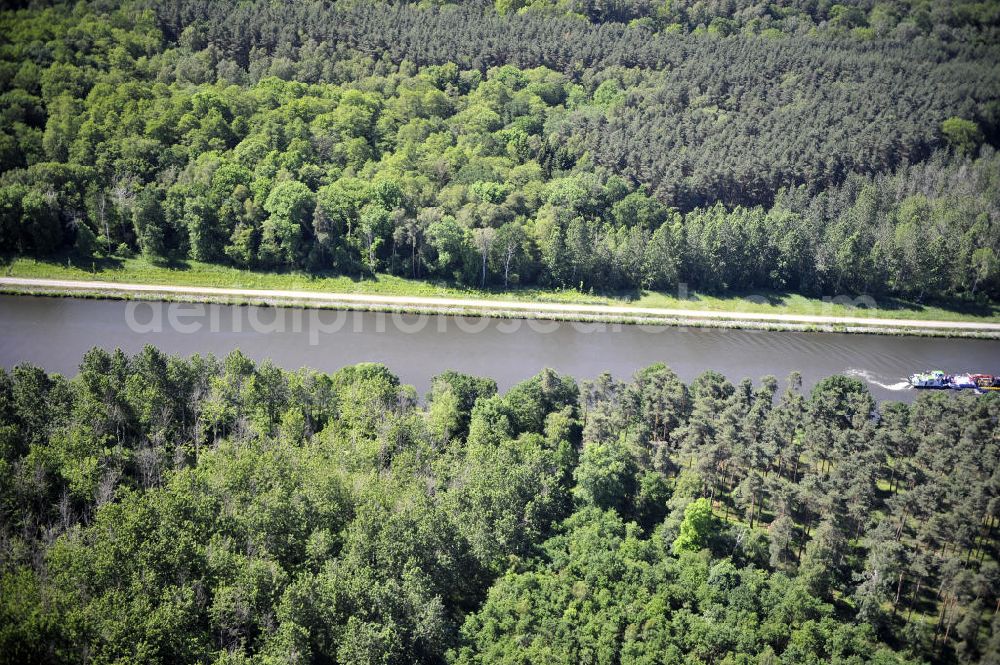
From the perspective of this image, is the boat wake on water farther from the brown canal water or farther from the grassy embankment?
the grassy embankment

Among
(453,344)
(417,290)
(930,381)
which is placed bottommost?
(930,381)

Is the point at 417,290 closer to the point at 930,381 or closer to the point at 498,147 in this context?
the point at 498,147

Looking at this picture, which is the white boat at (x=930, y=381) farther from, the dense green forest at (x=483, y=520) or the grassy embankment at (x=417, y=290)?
the grassy embankment at (x=417, y=290)

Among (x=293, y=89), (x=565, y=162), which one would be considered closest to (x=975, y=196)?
(x=565, y=162)

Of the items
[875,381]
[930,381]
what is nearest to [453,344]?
[875,381]

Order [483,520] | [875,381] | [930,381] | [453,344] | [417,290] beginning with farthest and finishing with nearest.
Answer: [417,290] → [453,344] → [875,381] → [930,381] → [483,520]

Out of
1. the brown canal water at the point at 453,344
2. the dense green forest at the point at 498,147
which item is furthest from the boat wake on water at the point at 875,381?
the dense green forest at the point at 498,147

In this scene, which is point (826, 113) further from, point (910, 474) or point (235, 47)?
point (235, 47)
